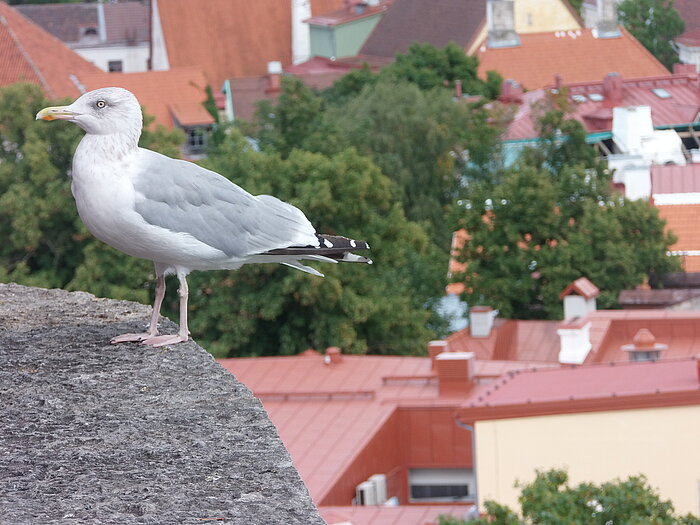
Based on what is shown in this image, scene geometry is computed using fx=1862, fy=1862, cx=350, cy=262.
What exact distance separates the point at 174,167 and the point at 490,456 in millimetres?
13113

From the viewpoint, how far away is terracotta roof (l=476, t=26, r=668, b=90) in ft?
231

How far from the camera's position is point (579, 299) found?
36.7 meters

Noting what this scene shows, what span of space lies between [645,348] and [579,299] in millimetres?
10517

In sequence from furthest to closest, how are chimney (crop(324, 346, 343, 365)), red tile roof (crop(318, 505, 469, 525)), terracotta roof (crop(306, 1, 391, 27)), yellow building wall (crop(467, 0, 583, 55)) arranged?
terracotta roof (crop(306, 1, 391, 27)), yellow building wall (crop(467, 0, 583, 55)), chimney (crop(324, 346, 343, 365)), red tile roof (crop(318, 505, 469, 525))

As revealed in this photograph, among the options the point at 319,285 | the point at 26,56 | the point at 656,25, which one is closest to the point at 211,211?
the point at 319,285

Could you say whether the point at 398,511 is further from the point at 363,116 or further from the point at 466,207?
the point at 363,116

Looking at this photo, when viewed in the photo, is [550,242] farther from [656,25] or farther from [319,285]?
[656,25]

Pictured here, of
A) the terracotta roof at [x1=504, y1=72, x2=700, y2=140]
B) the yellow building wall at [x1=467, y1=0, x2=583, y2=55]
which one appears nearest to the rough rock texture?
the terracotta roof at [x1=504, y1=72, x2=700, y2=140]

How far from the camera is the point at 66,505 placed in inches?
220

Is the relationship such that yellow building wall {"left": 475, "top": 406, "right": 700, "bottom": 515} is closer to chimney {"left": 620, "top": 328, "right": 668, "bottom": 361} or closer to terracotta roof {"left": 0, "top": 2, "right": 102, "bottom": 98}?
chimney {"left": 620, "top": 328, "right": 668, "bottom": 361}

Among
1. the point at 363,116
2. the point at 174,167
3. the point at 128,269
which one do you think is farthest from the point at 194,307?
the point at 174,167

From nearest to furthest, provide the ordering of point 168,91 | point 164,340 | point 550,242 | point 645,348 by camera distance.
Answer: point 164,340, point 645,348, point 550,242, point 168,91

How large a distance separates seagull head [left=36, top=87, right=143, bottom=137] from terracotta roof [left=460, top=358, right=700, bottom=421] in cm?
1286

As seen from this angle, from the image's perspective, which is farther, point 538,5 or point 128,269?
point 538,5
